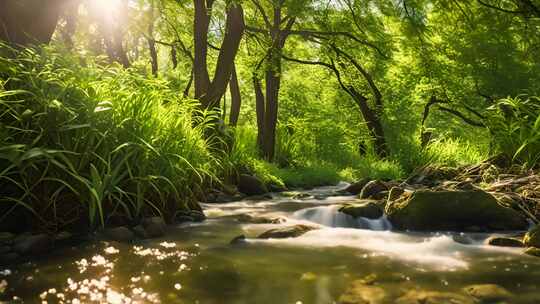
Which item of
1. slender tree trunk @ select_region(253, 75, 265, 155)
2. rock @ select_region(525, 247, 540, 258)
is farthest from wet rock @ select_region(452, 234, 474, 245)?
slender tree trunk @ select_region(253, 75, 265, 155)

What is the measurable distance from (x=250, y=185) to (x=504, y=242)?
547cm

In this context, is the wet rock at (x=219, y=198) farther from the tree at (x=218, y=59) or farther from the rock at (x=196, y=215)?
the tree at (x=218, y=59)

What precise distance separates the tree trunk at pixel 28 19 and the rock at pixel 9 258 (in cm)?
311

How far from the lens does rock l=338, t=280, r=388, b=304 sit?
307 centimetres

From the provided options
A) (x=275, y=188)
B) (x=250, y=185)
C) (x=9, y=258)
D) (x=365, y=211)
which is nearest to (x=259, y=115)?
(x=275, y=188)

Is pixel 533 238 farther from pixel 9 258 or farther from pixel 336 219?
pixel 9 258

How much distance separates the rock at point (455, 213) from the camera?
5684 mm

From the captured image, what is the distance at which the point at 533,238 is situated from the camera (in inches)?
182

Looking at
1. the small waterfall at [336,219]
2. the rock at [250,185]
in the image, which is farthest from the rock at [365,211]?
the rock at [250,185]

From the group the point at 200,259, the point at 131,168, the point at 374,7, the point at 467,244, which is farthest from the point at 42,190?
the point at 374,7

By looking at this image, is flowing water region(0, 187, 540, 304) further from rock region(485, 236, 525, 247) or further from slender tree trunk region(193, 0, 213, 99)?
slender tree trunk region(193, 0, 213, 99)

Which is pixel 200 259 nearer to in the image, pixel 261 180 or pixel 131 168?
pixel 131 168

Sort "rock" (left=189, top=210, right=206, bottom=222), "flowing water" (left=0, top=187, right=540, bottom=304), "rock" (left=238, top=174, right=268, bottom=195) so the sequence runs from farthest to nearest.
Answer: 1. "rock" (left=238, top=174, right=268, bottom=195)
2. "rock" (left=189, top=210, right=206, bottom=222)
3. "flowing water" (left=0, top=187, right=540, bottom=304)

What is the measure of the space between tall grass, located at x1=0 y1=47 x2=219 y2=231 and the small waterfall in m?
2.03
